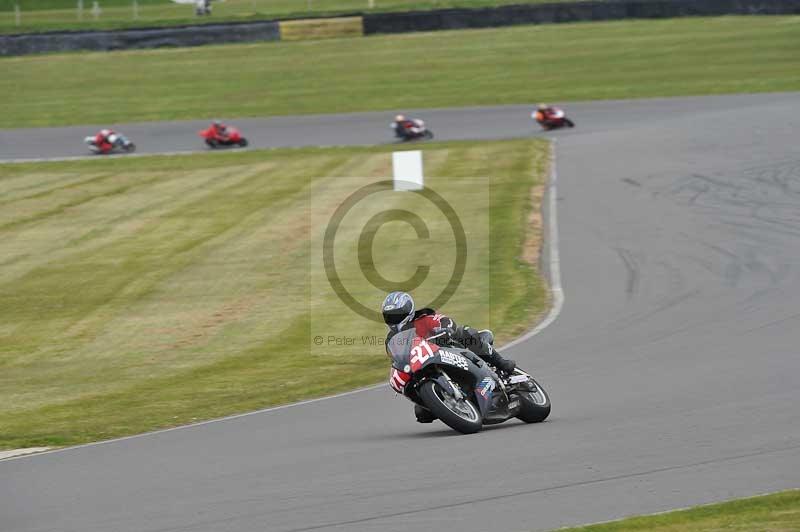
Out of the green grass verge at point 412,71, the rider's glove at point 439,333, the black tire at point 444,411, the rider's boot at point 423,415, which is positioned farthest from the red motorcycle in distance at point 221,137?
the black tire at point 444,411

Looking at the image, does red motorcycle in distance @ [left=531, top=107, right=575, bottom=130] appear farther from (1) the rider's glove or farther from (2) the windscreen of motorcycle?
(2) the windscreen of motorcycle

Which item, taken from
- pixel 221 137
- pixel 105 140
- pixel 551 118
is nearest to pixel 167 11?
pixel 105 140

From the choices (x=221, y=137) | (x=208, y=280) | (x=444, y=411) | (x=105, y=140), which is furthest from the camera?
(x=105, y=140)

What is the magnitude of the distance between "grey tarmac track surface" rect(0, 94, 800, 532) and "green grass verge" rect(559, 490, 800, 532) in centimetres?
18

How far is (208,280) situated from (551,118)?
1818 centimetres

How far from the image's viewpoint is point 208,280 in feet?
67.5

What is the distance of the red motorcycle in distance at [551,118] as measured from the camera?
3597 centimetres

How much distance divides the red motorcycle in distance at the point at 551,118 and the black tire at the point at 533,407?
86.4 ft

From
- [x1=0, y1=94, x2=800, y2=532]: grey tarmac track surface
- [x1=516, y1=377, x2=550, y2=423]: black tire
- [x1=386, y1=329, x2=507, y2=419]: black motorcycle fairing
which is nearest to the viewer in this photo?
[x1=0, y1=94, x2=800, y2=532]: grey tarmac track surface

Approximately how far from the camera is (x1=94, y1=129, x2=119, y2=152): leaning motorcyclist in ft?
124
